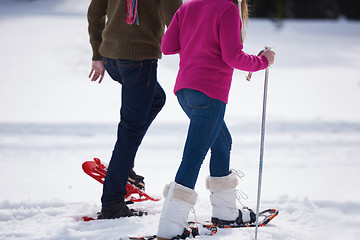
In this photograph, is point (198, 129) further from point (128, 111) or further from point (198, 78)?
point (128, 111)

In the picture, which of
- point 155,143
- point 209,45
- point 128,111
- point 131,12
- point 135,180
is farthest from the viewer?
point 155,143

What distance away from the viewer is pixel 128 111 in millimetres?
2705

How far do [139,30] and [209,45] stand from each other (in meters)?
0.51

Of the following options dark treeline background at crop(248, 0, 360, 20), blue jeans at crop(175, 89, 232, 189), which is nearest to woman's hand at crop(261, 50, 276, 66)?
blue jeans at crop(175, 89, 232, 189)

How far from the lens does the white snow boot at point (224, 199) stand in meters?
2.71

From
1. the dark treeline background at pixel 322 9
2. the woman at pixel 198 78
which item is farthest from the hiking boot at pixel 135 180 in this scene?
the dark treeline background at pixel 322 9

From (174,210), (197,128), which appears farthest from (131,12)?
(174,210)

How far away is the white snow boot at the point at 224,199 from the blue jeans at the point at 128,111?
53 centimetres

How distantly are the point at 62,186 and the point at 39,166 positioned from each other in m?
0.73

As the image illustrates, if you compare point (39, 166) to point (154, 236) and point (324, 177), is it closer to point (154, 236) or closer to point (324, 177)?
point (154, 236)

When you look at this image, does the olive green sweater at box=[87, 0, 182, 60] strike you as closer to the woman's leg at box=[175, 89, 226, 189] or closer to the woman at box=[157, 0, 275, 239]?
the woman at box=[157, 0, 275, 239]

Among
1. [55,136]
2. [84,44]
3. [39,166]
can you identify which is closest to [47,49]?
[84,44]

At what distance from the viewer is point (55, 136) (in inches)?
218

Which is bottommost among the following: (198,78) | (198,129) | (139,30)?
(198,129)
